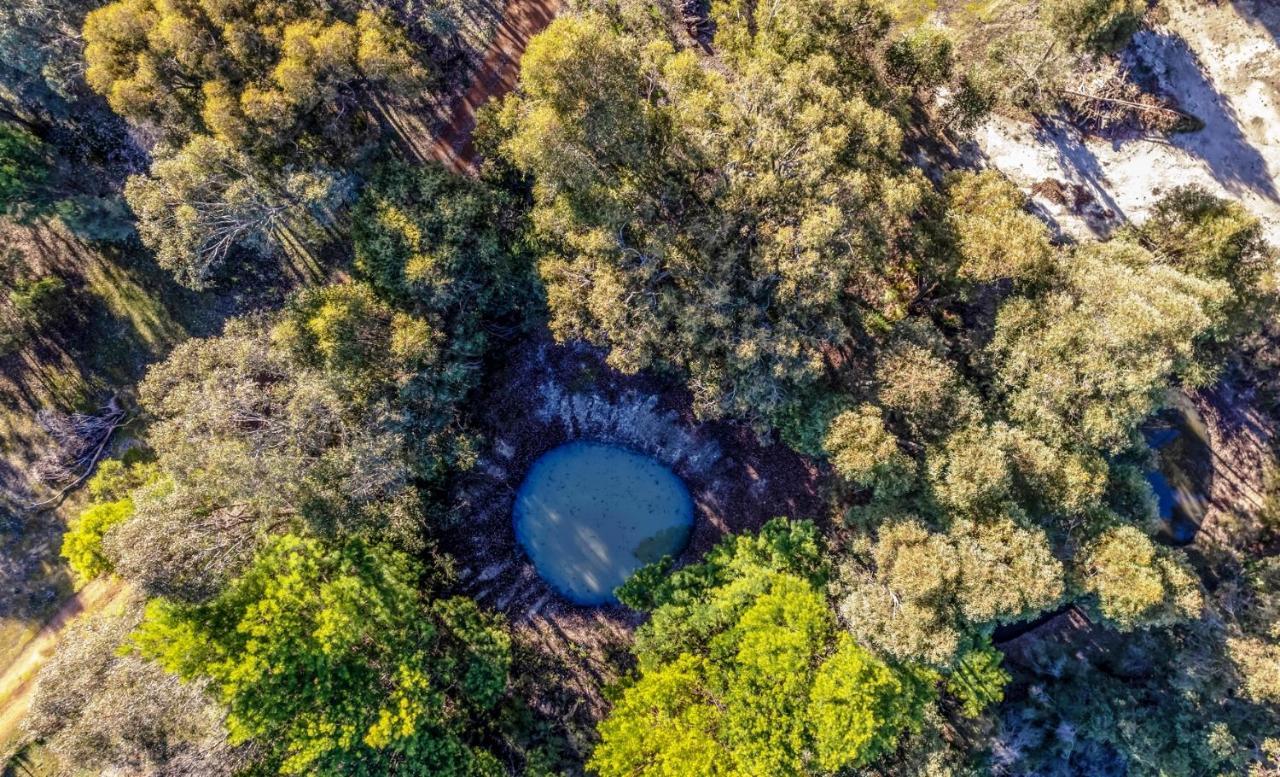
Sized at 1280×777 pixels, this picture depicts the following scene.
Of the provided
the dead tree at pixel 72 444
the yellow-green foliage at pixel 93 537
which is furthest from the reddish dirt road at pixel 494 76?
the yellow-green foliage at pixel 93 537

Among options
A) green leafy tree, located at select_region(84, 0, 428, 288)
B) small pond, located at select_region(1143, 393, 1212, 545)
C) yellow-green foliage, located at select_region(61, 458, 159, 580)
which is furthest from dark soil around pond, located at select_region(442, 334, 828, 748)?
small pond, located at select_region(1143, 393, 1212, 545)

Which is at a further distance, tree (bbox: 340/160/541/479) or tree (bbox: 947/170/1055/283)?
tree (bbox: 340/160/541/479)

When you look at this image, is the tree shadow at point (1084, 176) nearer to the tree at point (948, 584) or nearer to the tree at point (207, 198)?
the tree at point (948, 584)

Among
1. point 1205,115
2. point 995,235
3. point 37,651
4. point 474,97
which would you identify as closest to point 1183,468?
point 1205,115

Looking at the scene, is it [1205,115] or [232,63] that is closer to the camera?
[232,63]

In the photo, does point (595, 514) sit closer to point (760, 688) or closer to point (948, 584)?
point (760, 688)

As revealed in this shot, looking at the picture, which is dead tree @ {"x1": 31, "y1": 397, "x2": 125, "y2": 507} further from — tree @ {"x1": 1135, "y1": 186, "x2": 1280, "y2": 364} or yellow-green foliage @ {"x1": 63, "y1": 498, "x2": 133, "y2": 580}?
tree @ {"x1": 1135, "y1": 186, "x2": 1280, "y2": 364}
